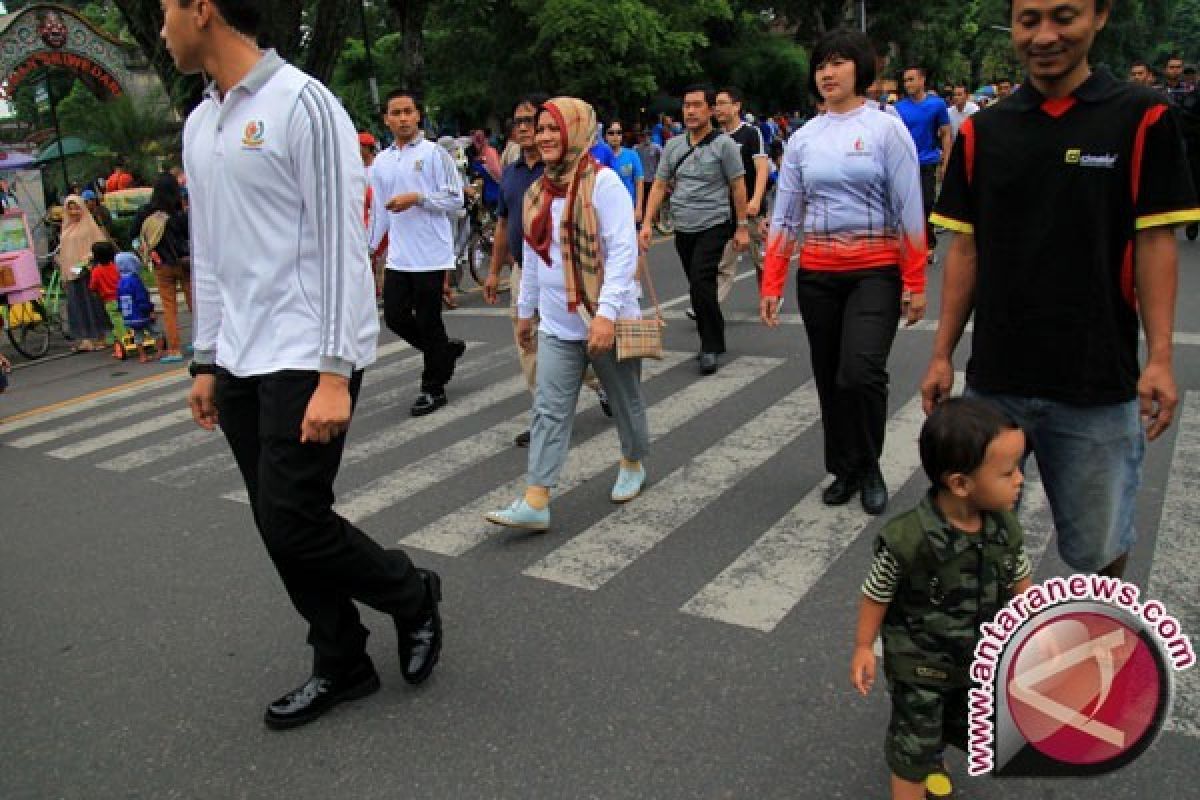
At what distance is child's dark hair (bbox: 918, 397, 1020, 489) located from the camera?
2195 mm

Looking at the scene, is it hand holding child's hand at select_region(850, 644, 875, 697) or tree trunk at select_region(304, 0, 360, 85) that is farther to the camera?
tree trunk at select_region(304, 0, 360, 85)

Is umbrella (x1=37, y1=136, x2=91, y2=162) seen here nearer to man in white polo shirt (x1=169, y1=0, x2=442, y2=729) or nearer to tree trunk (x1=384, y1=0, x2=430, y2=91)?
tree trunk (x1=384, y1=0, x2=430, y2=91)

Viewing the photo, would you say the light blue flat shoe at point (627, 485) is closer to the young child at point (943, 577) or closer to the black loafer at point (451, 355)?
the black loafer at point (451, 355)

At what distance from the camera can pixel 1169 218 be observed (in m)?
2.37

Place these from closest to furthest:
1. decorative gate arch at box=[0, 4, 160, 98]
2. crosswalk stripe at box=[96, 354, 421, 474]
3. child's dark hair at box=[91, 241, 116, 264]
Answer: crosswalk stripe at box=[96, 354, 421, 474] < child's dark hair at box=[91, 241, 116, 264] < decorative gate arch at box=[0, 4, 160, 98]

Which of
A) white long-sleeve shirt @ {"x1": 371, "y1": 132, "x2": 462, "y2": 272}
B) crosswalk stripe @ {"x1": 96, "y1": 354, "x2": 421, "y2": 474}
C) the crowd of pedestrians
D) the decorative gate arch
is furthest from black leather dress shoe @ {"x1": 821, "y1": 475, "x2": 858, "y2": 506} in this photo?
the decorative gate arch

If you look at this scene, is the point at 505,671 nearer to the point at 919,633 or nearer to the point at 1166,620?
the point at 919,633

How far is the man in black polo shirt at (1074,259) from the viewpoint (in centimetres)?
239

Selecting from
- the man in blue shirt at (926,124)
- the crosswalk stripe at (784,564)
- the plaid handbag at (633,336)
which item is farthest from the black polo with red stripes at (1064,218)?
the man in blue shirt at (926,124)

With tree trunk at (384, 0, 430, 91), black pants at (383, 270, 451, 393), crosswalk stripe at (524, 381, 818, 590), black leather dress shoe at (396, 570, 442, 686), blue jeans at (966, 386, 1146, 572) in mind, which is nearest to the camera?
blue jeans at (966, 386, 1146, 572)

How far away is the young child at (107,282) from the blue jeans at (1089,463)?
9.62 m

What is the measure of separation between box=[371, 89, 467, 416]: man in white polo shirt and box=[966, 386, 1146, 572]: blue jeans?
4810 mm

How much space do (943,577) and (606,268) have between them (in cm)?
247

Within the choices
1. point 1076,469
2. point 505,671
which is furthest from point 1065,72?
point 505,671
